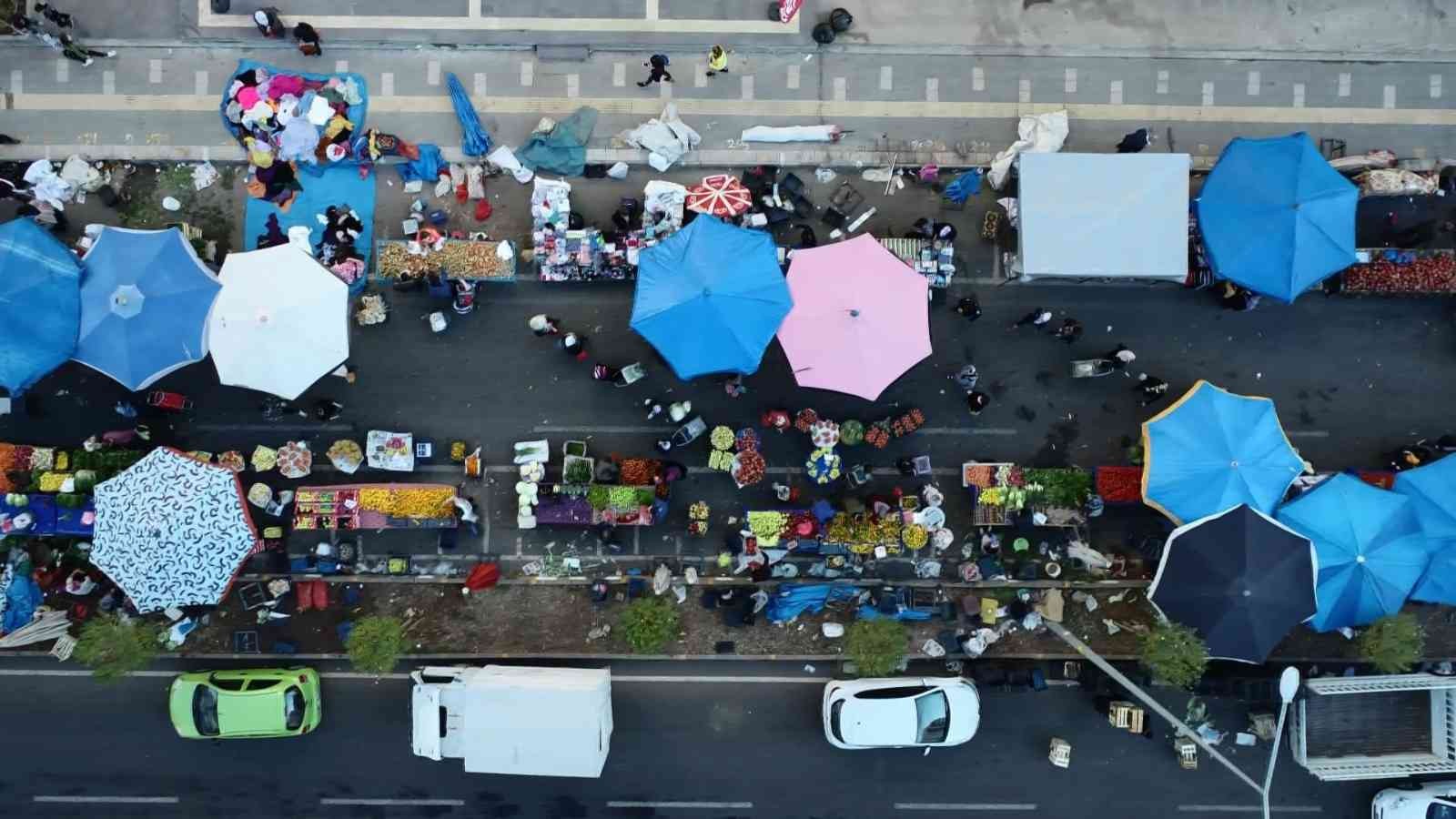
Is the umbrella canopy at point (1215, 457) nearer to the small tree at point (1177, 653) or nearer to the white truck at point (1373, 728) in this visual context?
the small tree at point (1177, 653)

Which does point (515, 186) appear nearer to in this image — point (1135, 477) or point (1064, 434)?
point (1064, 434)

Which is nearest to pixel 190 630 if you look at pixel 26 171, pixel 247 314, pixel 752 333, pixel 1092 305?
pixel 247 314

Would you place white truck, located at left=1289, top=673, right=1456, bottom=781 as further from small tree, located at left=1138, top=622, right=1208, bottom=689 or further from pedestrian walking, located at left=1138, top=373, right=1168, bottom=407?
pedestrian walking, located at left=1138, top=373, right=1168, bottom=407

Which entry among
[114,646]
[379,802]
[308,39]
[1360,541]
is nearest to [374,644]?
[379,802]

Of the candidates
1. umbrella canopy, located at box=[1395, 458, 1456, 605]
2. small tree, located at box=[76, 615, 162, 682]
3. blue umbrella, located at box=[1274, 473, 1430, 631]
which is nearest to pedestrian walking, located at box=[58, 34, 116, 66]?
small tree, located at box=[76, 615, 162, 682]

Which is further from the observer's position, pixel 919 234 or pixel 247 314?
pixel 919 234

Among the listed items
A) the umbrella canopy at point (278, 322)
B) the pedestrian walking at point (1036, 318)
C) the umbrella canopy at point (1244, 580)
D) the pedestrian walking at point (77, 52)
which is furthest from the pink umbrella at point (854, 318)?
the pedestrian walking at point (77, 52)

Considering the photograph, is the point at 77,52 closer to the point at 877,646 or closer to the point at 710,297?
the point at 710,297
